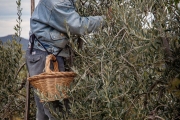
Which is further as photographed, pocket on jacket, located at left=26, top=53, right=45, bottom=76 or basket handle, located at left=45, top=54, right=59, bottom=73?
pocket on jacket, located at left=26, top=53, right=45, bottom=76

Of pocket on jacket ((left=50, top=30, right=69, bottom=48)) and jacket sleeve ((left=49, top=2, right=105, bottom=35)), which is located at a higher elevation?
jacket sleeve ((left=49, top=2, right=105, bottom=35))

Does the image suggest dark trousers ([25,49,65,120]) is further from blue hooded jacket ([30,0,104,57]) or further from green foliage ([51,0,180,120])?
green foliage ([51,0,180,120])

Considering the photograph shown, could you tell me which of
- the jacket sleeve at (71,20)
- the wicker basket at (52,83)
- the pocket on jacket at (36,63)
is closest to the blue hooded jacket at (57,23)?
the jacket sleeve at (71,20)

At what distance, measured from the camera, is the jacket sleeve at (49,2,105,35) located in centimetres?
459

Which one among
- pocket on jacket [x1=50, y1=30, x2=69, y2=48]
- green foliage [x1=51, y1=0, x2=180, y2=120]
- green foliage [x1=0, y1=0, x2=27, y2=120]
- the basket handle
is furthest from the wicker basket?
green foliage [x1=0, y1=0, x2=27, y2=120]

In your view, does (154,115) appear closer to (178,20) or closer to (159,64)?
(159,64)

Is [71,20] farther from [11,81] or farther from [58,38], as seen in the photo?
[11,81]

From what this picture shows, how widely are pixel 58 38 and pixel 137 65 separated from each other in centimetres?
135

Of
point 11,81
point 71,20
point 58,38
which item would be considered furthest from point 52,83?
point 11,81

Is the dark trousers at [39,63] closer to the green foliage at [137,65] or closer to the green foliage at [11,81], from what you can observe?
the green foliage at [137,65]

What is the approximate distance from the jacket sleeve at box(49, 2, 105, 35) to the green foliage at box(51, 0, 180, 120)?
68 centimetres

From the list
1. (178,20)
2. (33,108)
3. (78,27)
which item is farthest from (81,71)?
(33,108)

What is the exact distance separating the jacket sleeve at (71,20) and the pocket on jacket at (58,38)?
0.07 meters

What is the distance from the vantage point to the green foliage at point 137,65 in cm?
348
